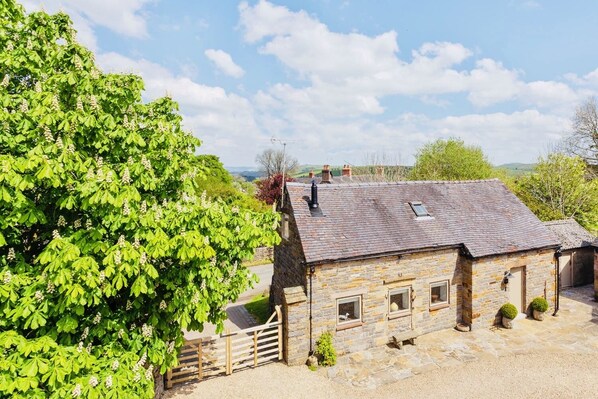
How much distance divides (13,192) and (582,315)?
2241 centimetres

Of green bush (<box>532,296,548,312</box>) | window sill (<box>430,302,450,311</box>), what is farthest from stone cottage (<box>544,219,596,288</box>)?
window sill (<box>430,302,450,311</box>)

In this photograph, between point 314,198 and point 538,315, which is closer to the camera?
point 314,198

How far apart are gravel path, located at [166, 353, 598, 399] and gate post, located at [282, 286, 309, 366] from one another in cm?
43

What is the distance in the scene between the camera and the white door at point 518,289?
16391 millimetres

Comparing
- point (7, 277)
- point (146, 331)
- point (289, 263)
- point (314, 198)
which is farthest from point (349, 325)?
point (7, 277)

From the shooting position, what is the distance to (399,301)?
1477cm

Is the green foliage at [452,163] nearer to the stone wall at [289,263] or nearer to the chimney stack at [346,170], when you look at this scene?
the chimney stack at [346,170]

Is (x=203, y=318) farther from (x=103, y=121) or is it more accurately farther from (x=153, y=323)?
(x=103, y=121)

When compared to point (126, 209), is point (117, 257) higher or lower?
lower

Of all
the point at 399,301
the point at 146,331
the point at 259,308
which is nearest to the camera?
the point at 146,331

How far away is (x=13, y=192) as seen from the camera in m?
5.98

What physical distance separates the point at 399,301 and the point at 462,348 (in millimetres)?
2914

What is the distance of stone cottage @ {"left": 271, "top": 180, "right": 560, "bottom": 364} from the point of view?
13.3 meters

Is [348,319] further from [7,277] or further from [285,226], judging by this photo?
[7,277]
